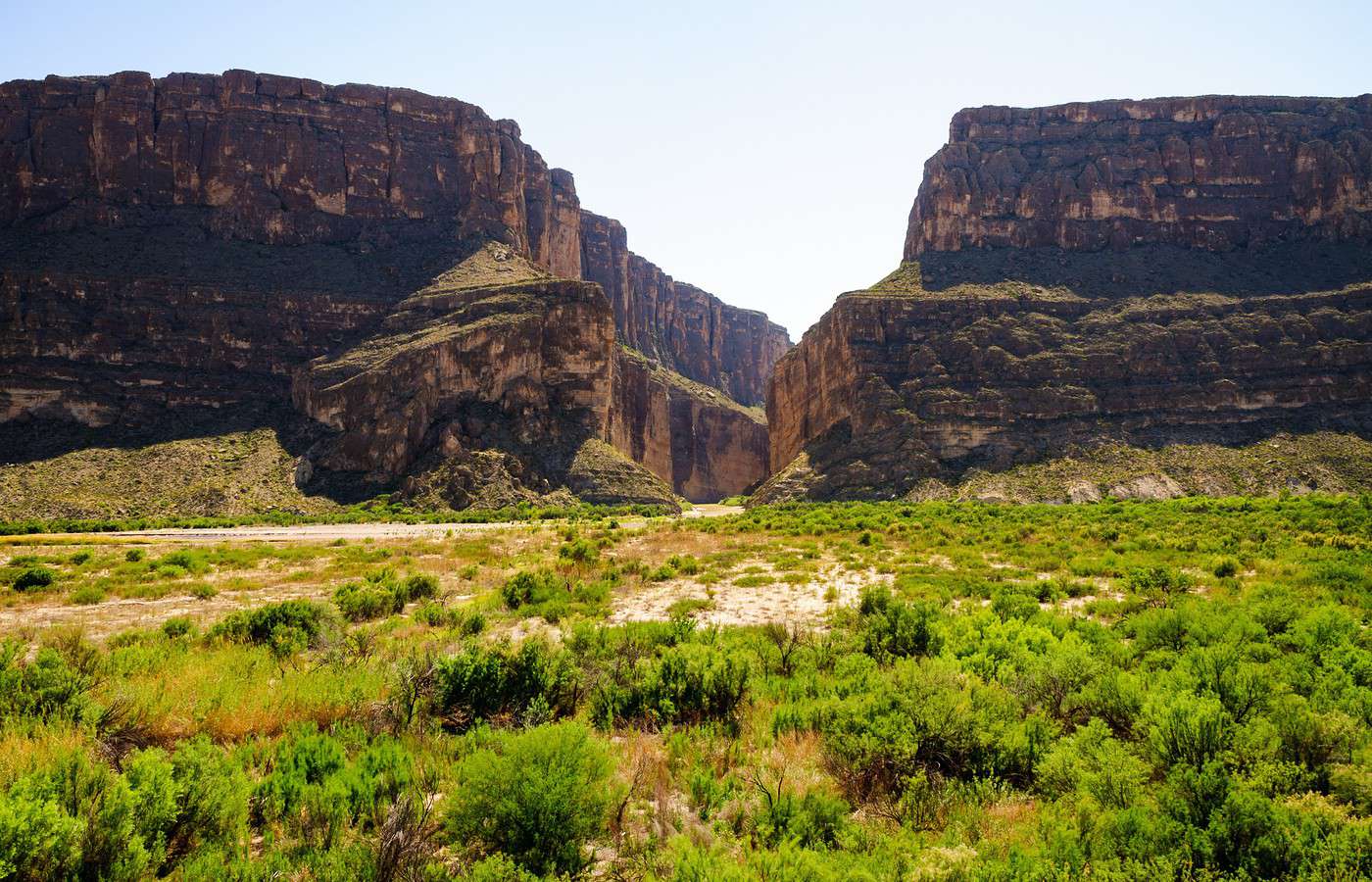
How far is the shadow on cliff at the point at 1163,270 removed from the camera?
75.4 meters

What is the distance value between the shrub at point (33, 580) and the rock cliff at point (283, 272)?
43.6m

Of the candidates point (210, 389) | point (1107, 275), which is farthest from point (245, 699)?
point (1107, 275)

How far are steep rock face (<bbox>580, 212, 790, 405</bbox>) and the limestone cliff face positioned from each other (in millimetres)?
64205

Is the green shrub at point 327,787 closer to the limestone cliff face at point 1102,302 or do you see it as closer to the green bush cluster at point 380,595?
the green bush cluster at point 380,595

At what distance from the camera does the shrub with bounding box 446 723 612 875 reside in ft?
15.0

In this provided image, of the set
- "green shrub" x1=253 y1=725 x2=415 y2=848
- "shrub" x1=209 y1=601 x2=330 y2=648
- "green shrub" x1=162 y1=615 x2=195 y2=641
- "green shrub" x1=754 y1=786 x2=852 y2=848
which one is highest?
"green shrub" x1=253 y1=725 x2=415 y2=848

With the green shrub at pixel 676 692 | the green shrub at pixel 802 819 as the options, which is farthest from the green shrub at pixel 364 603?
the green shrub at pixel 802 819

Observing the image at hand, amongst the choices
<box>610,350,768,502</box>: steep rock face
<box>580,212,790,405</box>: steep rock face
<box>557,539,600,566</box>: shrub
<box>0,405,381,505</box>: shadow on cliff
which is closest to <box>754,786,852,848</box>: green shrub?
<box>557,539,600,566</box>: shrub

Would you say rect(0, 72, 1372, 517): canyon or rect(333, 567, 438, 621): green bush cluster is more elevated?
rect(0, 72, 1372, 517): canyon

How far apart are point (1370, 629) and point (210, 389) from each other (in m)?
81.2

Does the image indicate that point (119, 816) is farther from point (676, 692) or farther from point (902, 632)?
point (902, 632)

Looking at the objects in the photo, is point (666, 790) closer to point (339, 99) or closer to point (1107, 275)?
point (1107, 275)

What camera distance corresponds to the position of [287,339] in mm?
69688

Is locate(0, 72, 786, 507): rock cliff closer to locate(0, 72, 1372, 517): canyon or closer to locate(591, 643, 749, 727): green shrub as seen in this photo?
locate(0, 72, 1372, 517): canyon
